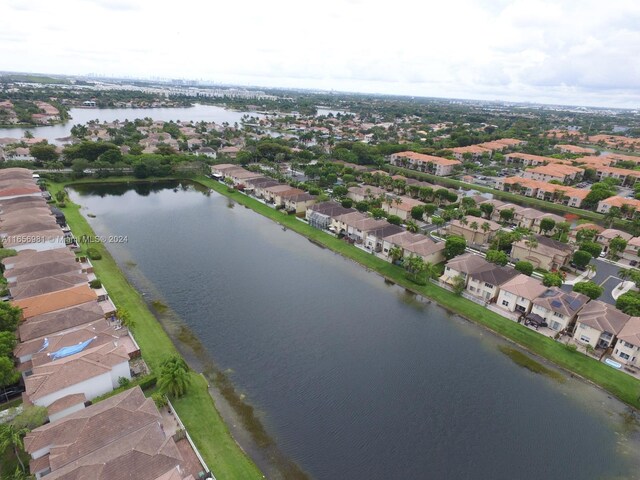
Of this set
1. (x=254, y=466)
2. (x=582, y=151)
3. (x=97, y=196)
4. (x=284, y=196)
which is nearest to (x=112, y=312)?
(x=254, y=466)

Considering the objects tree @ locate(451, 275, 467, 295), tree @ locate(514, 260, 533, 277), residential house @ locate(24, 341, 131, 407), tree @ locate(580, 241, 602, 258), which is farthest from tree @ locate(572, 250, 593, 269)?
residential house @ locate(24, 341, 131, 407)

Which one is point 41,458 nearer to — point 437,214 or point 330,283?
point 330,283

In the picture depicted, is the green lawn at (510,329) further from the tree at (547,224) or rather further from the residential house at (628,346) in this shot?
the tree at (547,224)

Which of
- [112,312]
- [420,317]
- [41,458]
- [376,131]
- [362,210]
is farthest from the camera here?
[376,131]

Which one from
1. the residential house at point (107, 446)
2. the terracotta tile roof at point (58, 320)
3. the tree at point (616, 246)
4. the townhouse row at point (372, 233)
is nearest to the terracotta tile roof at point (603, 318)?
the townhouse row at point (372, 233)

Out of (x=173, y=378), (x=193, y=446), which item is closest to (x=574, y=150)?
(x=173, y=378)

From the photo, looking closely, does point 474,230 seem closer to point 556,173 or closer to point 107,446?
point 107,446
